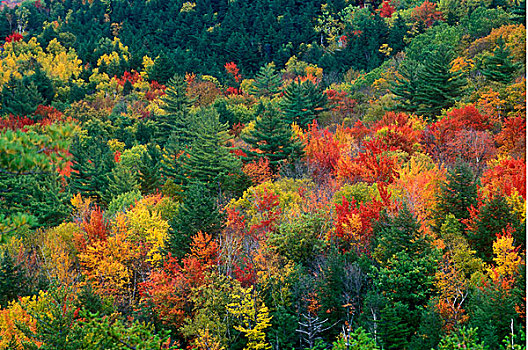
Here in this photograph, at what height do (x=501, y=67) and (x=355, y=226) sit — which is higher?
(x=501, y=67)

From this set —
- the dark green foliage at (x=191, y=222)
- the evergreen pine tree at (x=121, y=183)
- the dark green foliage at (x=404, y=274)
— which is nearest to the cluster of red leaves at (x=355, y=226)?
the dark green foliage at (x=404, y=274)

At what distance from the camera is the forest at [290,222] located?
22922mm

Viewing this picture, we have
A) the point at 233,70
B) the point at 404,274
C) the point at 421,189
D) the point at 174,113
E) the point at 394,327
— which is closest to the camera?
the point at 394,327

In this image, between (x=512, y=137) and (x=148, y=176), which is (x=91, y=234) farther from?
(x=512, y=137)

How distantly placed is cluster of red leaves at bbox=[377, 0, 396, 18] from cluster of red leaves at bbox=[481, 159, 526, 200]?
103357 millimetres

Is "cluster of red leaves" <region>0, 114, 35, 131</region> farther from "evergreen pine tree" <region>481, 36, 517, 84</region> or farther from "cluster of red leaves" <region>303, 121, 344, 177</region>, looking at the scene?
"evergreen pine tree" <region>481, 36, 517, 84</region>

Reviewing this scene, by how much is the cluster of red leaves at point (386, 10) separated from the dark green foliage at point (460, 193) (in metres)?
108

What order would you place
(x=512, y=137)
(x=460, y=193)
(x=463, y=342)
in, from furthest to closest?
(x=512, y=137) < (x=460, y=193) < (x=463, y=342)

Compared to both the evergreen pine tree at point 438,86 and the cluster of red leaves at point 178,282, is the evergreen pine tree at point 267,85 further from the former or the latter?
the cluster of red leaves at point 178,282

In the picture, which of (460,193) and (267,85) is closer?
(460,193)

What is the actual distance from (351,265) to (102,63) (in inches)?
4095

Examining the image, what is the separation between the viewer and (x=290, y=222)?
32156 mm

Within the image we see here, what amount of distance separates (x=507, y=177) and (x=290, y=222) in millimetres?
13294

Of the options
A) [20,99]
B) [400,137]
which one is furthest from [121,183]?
[20,99]
